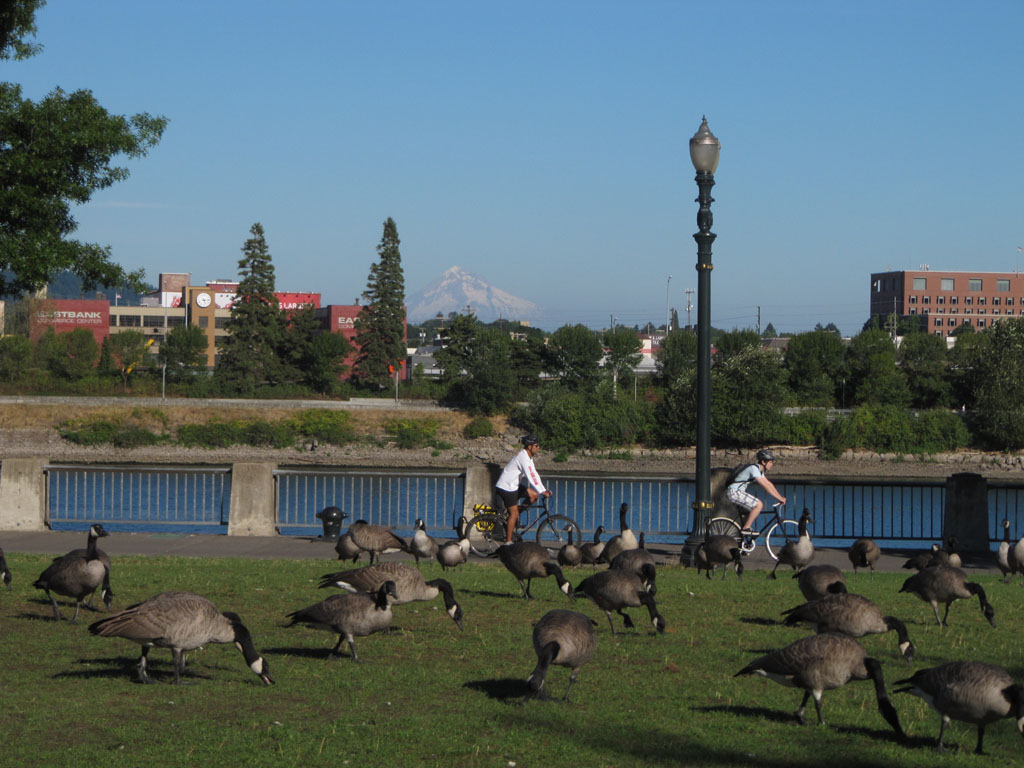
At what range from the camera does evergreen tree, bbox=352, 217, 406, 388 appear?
120 m

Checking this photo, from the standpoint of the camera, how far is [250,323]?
368 feet

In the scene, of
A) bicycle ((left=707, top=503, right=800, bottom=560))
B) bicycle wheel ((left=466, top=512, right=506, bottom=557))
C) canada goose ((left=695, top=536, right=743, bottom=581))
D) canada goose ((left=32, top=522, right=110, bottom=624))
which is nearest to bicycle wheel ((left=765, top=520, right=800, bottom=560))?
bicycle ((left=707, top=503, right=800, bottom=560))

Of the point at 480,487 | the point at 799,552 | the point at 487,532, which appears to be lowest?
the point at 487,532

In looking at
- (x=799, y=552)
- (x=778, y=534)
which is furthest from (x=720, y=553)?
(x=778, y=534)

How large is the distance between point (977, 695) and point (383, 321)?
376ft

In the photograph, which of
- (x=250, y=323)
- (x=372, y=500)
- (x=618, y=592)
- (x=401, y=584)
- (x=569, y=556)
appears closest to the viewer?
(x=618, y=592)

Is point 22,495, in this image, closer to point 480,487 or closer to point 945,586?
point 480,487

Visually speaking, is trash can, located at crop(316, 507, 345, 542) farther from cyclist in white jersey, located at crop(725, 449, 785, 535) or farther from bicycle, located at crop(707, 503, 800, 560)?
cyclist in white jersey, located at crop(725, 449, 785, 535)

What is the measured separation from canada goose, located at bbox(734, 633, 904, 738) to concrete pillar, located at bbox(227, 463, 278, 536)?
13494 mm

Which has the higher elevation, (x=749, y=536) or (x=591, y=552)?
(x=749, y=536)

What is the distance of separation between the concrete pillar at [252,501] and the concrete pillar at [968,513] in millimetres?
12190

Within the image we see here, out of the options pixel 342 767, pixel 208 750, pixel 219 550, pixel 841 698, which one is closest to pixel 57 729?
pixel 208 750

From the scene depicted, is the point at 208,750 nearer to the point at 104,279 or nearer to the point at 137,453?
the point at 104,279

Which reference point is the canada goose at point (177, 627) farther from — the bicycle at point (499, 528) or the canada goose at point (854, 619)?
the bicycle at point (499, 528)
